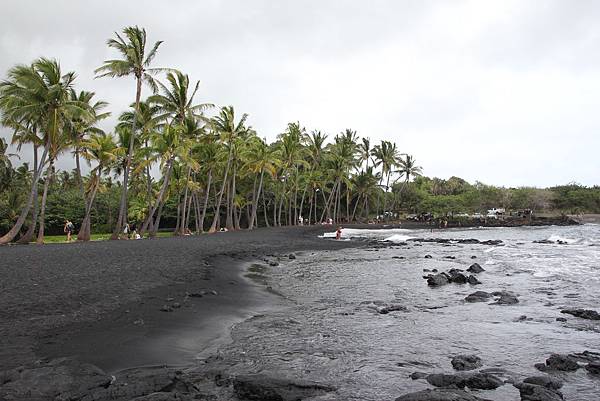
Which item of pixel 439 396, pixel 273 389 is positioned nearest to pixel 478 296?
pixel 439 396

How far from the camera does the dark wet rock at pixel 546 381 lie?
18.8ft

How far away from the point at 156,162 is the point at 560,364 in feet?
103

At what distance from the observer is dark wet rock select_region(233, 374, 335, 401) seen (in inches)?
204

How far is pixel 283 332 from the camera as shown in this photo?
8.44 metres

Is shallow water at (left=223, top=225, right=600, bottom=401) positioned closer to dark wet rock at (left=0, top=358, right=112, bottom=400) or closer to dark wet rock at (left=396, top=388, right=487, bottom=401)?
dark wet rock at (left=396, top=388, right=487, bottom=401)

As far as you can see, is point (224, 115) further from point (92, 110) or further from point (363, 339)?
point (363, 339)

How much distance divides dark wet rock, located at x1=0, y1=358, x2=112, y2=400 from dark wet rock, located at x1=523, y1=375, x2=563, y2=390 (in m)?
5.87

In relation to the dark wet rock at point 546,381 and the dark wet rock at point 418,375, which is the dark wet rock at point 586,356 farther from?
the dark wet rock at point 418,375

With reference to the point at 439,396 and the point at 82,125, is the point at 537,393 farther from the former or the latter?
the point at 82,125

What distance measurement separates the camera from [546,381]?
19.2 feet

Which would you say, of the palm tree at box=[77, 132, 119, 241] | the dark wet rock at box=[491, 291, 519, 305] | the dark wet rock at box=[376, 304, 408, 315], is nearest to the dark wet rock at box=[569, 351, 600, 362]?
the dark wet rock at box=[376, 304, 408, 315]

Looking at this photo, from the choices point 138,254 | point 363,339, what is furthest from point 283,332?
point 138,254

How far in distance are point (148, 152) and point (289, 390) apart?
102 feet

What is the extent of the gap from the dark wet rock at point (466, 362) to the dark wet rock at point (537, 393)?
3.12 feet
